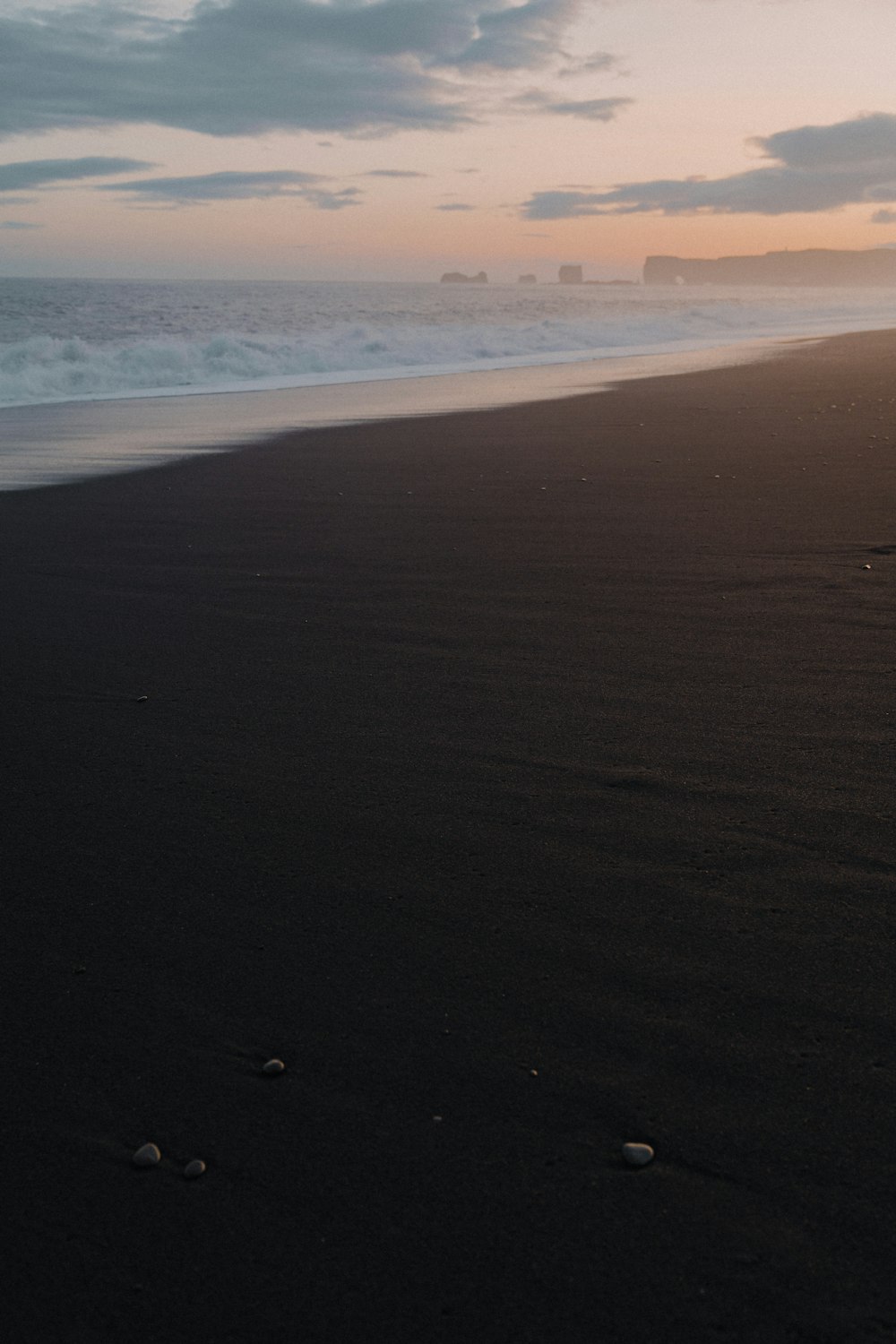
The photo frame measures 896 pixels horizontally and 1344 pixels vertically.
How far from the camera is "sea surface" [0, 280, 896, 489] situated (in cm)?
1116

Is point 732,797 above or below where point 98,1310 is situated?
above

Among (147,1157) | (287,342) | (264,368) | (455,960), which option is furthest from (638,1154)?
(287,342)

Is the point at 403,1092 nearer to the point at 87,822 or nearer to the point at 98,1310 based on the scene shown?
the point at 98,1310

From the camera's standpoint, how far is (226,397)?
51.9 ft

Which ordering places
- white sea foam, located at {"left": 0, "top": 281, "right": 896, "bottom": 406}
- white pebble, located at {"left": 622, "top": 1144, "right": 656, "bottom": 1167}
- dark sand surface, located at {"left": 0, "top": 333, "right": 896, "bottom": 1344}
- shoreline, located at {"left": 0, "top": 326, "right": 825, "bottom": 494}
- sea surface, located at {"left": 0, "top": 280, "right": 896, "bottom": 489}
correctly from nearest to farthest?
dark sand surface, located at {"left": 0, "top": 333, "right": 896, "bottom": 1344}, white pebble, located at {"left": 622, "top": 1144, "right": 656, "bottom": 1167}, shoreline, located at {"left": 0, "top": 326, "right": 825, "bottom": 494}, sea surface, located at {"left": 0, "top": 280, "right": 896, "bottom": 489}, white sea foam, located at {"left": 0, "top": 281, "right": 896, "bottom": 406}

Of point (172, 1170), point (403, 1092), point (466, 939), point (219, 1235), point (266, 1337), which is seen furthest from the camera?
point (466, 939)

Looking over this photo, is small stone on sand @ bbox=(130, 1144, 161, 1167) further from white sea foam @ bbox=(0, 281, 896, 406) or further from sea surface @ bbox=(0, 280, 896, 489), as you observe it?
white sea foam @ bbox=(0, 281, 896, 406)

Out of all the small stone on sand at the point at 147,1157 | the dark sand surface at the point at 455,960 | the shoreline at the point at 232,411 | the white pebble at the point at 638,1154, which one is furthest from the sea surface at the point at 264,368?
the white pebble at the point at 638,1154

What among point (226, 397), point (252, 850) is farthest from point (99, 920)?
point (226, 397)

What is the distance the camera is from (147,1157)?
62.3 inches

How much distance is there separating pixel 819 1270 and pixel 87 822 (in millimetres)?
1930

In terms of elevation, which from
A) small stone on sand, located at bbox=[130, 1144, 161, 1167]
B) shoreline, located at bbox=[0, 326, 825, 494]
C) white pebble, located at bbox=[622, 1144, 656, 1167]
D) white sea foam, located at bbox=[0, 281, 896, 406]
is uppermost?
white sea foam, located at bbox=[0, 281, 896, 406]

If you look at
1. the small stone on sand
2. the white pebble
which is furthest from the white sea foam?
the white pebble

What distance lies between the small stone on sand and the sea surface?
7.23 metres
